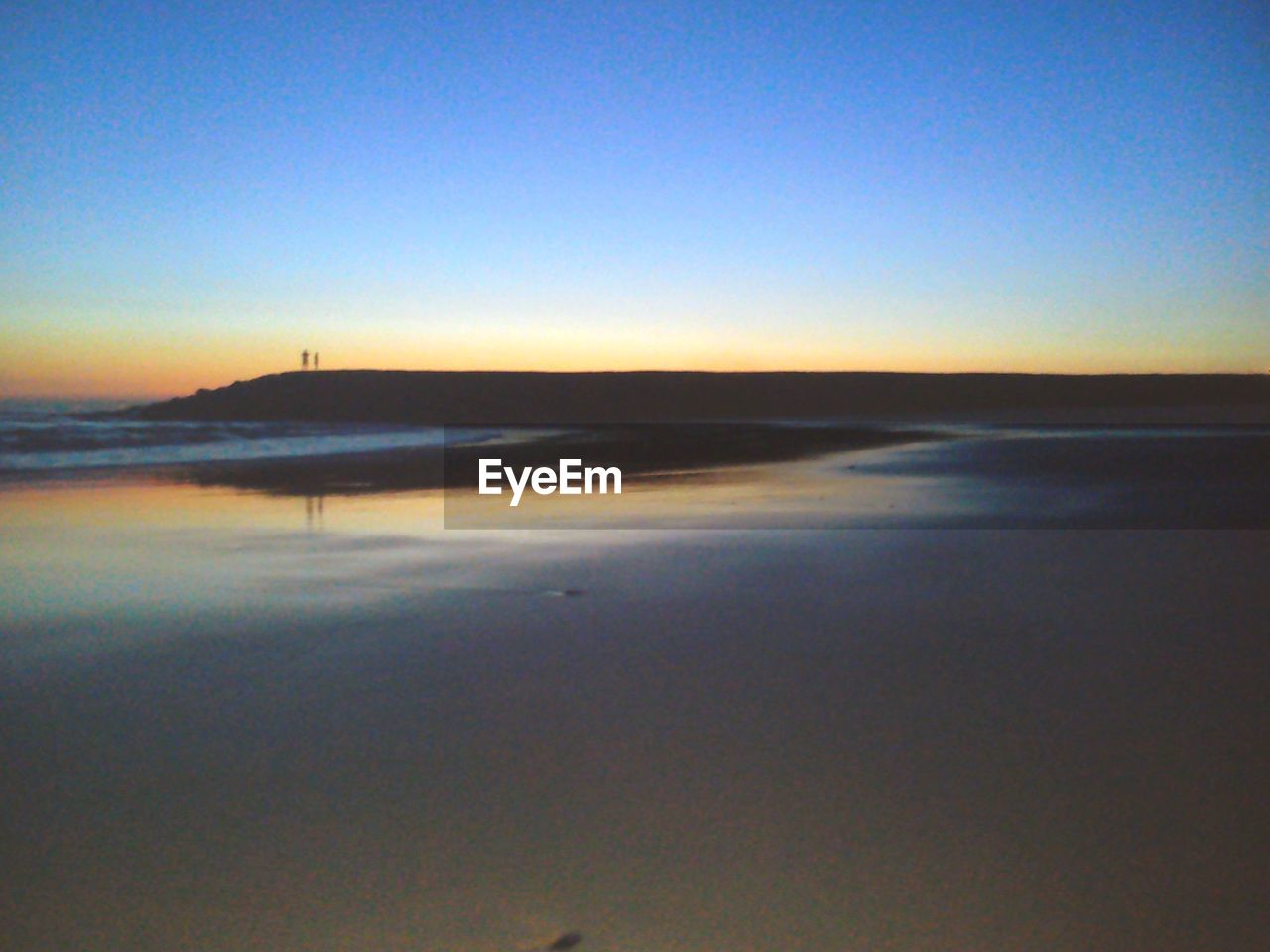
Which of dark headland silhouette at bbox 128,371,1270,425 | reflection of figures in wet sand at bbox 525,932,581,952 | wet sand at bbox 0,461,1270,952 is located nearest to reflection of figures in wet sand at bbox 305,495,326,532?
wet sand at bbox 0,461,1270,952

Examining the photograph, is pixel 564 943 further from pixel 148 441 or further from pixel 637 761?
pixel 148 441

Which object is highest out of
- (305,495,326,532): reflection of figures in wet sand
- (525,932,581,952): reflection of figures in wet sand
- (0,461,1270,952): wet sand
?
(305,495,326,532): reflection of figures in wet sand

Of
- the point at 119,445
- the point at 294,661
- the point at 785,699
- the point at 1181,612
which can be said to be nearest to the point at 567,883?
the point at 785,699

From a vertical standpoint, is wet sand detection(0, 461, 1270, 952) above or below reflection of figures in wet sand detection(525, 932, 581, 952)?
above

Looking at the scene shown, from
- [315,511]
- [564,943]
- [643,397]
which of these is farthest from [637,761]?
[643,397]

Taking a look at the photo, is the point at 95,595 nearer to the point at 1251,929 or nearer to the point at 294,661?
the point at 294,661

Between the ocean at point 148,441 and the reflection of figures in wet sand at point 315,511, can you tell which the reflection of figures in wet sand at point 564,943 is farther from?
the ocean at point 148,441

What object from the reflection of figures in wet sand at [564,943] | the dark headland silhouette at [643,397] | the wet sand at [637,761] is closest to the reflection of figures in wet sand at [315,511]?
the wet sand at [637,761]

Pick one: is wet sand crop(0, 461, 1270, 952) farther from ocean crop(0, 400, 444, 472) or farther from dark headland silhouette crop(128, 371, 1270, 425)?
dark headland silhouette crop(128, 371, 1270, 425)
